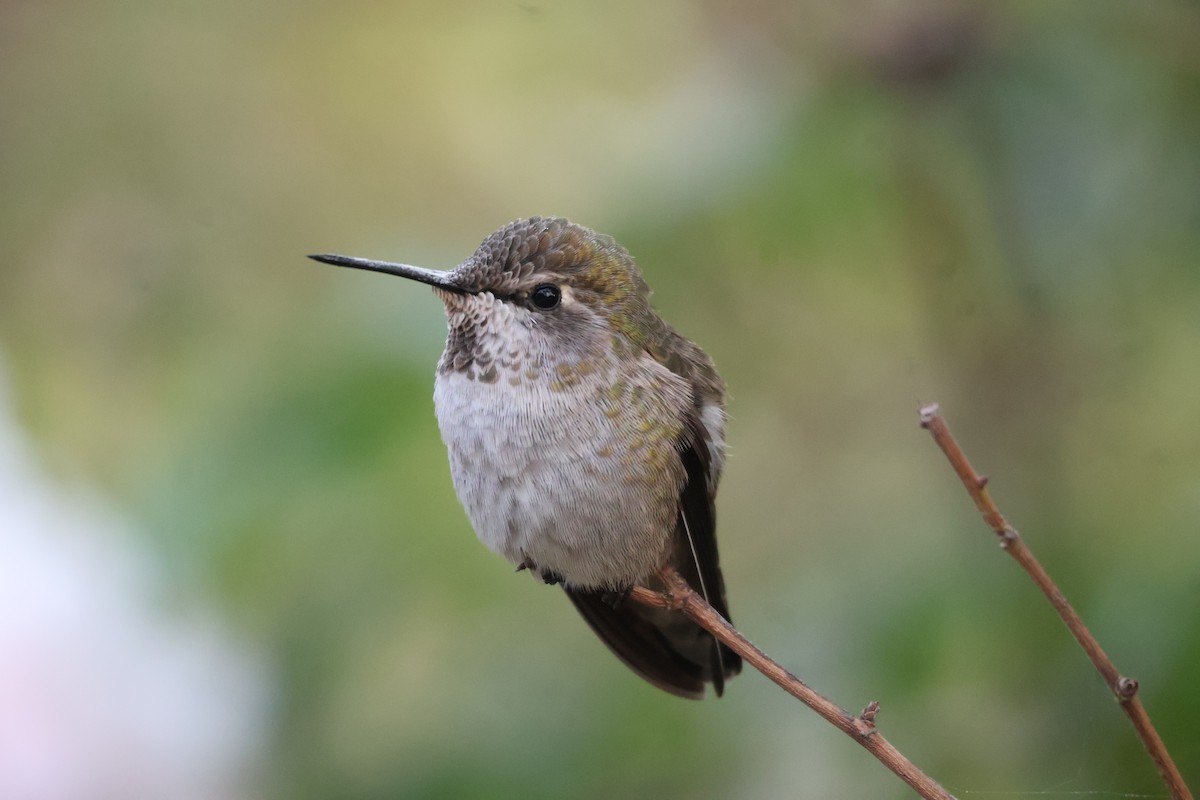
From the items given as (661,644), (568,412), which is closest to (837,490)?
(661,644)

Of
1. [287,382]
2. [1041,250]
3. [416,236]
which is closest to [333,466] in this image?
[287,382]

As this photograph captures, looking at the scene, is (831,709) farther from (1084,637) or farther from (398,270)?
(398,270)

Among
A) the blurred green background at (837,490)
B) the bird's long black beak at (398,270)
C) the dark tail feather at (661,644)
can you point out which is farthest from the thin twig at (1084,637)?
the dark tail feather at (661,644)

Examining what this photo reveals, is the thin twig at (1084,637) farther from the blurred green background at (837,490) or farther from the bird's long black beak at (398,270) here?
the bird's long black beak at (398,270)

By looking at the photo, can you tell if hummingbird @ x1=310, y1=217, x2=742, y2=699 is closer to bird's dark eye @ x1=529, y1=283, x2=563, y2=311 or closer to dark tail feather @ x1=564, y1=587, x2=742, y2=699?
bird's dark eye @ x1=529, y1=283, x2=563, y2=311

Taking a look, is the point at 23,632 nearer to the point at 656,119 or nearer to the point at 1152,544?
the point at 656,119

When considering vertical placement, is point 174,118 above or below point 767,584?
above

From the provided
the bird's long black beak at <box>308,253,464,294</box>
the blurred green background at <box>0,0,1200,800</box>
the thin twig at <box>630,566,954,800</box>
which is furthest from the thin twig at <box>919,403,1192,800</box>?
the bird's long black beak at <box>308,253,464,294</box>
